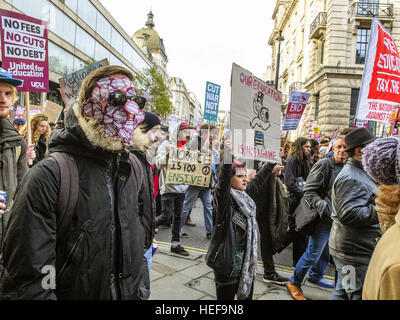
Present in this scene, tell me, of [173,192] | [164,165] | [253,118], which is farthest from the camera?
[164,165]

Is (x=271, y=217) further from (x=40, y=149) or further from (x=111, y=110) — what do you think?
(x=40, y=149)

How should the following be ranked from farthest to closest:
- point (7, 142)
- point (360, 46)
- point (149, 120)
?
point (360, 46) → point (149, 120) → point (7, 142)

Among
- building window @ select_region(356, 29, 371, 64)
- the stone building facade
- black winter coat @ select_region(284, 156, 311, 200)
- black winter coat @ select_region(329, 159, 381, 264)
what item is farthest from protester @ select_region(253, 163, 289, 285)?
building window @ select_region(356, 29, 371, 64)

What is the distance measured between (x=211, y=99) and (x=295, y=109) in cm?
461

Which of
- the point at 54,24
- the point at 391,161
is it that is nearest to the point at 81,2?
the point at 54,24

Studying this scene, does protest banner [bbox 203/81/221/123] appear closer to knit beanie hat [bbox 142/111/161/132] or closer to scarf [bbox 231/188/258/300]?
knit beanie hat [bbox 142/111/161/132]

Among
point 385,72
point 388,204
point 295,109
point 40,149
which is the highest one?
point 385,72

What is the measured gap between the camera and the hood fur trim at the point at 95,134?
5.01ft

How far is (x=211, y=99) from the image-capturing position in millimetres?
9984

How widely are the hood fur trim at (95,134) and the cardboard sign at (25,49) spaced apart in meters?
2.68

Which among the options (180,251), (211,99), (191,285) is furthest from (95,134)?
(211,99)

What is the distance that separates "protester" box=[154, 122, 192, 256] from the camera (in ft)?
16.2

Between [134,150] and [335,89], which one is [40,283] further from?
[335,89]

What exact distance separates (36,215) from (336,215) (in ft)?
8.34
